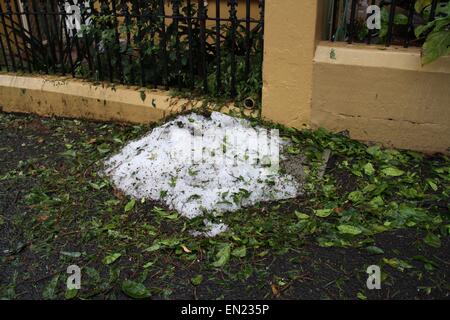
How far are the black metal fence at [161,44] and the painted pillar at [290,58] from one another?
0.22m

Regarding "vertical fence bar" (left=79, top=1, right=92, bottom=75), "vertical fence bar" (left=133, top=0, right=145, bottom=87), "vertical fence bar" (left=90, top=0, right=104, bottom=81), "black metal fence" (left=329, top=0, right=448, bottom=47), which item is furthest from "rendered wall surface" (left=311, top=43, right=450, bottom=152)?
"vertical fence bar" (left=79, top=1, right=92, bottom=75)

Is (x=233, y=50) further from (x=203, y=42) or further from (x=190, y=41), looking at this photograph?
(x=190, y=41)

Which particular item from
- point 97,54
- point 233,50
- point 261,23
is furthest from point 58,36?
point 261,23

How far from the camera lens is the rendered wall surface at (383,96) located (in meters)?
3.41

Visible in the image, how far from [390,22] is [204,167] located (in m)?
1.87

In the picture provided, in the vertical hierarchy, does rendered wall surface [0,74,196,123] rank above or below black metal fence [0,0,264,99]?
below

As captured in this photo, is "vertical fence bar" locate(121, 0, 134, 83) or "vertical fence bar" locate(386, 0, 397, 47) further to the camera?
"vertical fence bar" locate(121, 0, 134, 83)

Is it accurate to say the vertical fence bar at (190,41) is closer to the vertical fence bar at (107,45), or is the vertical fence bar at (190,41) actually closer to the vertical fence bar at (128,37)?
the vertical fence bar at (128,37)

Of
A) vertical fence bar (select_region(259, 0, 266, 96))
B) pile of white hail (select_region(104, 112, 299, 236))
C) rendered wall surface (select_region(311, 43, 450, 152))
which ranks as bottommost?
pile of white hail (select_region(104, 112, 299, 236))

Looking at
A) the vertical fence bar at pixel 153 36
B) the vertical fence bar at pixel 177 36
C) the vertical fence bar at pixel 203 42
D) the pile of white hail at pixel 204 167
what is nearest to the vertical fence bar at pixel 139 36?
the vertical fence bar at pixel 153 36

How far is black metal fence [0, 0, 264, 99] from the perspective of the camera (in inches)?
158

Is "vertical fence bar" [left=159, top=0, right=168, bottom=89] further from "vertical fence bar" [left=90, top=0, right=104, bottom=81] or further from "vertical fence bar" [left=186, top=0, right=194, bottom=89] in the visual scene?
"vertical fence bar" [left=90, top=0, right=104, bottom=81]

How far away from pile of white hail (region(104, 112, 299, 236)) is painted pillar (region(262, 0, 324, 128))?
26 cm

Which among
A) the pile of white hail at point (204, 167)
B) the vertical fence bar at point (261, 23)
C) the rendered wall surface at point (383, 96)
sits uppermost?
the vertical fence bar at point (261, 23)
